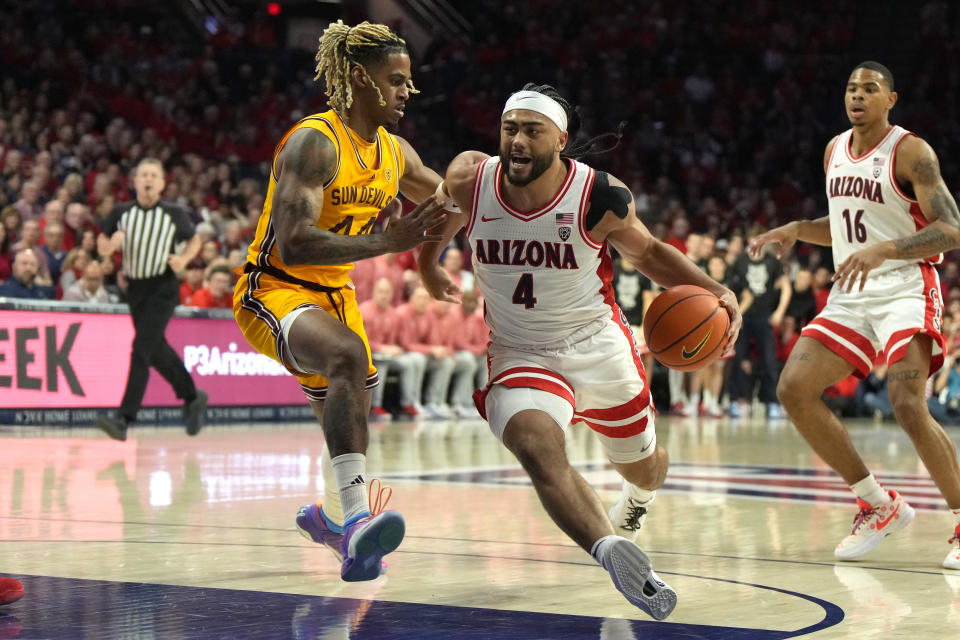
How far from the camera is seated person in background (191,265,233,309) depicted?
13352 mm

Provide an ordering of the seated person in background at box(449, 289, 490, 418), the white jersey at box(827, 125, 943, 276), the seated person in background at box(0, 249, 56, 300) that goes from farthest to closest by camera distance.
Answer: the seated person in background at box(449, 289, 490, 418) < the seated person in background at box(0, 249, 56, 300) < the white jersey at box(827, 125, 943, 276)

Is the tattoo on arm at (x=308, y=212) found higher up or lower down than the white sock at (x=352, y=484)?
higher up

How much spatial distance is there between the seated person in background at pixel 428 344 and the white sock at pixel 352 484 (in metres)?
9.97

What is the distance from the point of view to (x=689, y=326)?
4699 millimetres

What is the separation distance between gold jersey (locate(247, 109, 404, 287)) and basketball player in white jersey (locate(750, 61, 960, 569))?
1749 mm

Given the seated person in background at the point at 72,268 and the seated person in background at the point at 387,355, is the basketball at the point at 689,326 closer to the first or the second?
the seated person in background at the point at 72,268

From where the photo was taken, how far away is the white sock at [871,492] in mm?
5449

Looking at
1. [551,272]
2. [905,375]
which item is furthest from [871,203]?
[551,272]

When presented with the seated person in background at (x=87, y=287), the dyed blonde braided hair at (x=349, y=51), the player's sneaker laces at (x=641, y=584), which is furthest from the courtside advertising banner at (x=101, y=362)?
the player's sneaker laces at (x=641, y=584)

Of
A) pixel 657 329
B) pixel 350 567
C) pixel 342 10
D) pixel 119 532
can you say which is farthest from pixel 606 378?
pixel 342 10

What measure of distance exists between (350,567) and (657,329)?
1441mm

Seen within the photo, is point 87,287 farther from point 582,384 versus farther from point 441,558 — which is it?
point 582,384

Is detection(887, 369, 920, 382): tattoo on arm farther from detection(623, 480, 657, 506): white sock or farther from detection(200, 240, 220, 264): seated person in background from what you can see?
detection(200, 240, 220, 264): seated person in background

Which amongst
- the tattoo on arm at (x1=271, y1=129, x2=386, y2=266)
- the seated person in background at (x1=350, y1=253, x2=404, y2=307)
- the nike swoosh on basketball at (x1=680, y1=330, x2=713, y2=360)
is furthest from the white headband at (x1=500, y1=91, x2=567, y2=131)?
the seated person in background at (x1=350, y1=253, x2=404, y2=307)
